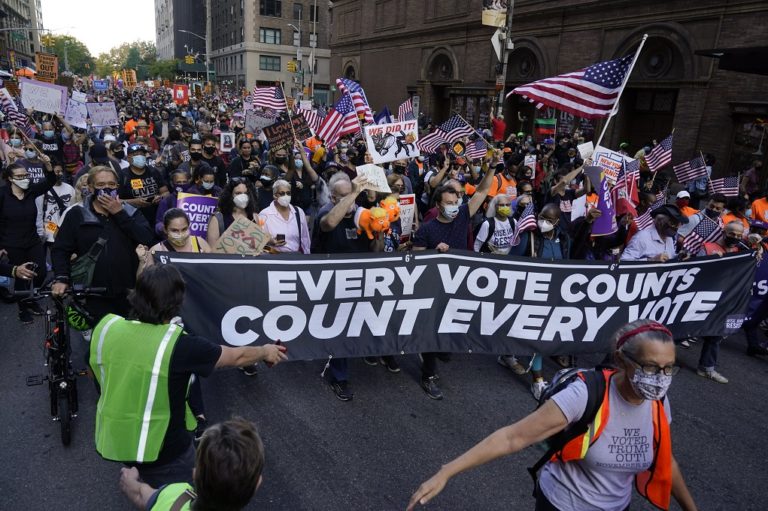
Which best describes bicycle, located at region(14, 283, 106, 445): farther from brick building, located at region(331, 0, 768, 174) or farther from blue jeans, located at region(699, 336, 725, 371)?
brick building, located at region(331, 0, 768, 174)

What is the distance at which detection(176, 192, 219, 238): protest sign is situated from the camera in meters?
5.88

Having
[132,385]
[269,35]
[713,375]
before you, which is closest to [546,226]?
[713,375]

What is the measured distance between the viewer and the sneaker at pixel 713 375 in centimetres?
564

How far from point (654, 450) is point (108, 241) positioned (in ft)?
13.3

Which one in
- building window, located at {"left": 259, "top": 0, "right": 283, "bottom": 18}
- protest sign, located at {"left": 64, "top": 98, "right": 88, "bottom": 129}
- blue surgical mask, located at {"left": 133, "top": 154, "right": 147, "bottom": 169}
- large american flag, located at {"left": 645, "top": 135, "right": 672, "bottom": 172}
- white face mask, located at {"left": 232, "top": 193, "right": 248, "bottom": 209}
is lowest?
white face mask, located at {"left": 232, "top": 193, "right": 248, "bottom": 209}

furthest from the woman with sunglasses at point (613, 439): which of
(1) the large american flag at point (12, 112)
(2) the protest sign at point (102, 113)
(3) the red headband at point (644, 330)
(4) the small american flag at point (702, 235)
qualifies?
(2) the protest sign at point (102, 113)

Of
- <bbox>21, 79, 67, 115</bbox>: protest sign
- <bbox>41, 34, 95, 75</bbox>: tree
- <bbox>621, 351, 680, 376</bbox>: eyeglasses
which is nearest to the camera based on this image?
<bbox>621, 351, 680, 376</bbox>: eyeglasses

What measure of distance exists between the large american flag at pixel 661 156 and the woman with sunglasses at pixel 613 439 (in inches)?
346

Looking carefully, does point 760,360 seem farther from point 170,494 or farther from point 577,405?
point 170,494

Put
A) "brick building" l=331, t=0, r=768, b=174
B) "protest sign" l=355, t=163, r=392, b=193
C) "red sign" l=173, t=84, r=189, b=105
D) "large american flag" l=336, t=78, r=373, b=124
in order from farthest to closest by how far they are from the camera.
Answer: "red sign" l=173, t=84, r=189, b=105
"brick building" l=331, t=0, r=768, b=174
"large american flag" l=336, t=78, r=373, b=124
"protest sign" l=355, t=163, r=392, b=193

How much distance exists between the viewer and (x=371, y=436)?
434cm

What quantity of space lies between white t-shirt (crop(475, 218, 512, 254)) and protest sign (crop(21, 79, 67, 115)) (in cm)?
1033

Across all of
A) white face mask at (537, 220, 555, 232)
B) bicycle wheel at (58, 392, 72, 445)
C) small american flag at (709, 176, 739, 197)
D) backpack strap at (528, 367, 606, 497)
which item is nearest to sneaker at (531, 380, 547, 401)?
white face mask at (537, 220, 555, 232)

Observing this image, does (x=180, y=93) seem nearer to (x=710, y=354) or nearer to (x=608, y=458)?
(x=710, y=354)
